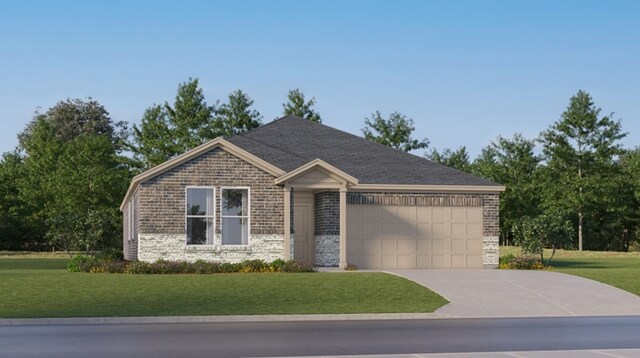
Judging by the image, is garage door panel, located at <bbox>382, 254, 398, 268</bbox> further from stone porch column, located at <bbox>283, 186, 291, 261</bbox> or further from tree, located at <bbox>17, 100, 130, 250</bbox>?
tree, located at <bbox>17, 100, 130, 250</bbox>

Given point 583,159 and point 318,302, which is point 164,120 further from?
point 318,302

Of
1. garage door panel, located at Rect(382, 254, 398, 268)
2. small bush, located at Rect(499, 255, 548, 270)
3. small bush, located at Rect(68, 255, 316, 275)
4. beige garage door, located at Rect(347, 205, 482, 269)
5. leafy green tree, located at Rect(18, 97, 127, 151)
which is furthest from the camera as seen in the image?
leafy green tree, located at Rect(18, 97, 127, 151)

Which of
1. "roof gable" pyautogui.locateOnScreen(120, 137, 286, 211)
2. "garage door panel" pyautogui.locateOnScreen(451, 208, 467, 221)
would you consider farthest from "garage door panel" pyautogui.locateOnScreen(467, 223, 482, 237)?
"roof gable" pyautogui.locateOnScreen(120, 137, 286, 211)

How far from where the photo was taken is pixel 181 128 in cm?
6281

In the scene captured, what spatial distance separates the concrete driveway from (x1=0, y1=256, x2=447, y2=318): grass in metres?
0.82

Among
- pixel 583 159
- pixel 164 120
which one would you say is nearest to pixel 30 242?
pixel 164 120

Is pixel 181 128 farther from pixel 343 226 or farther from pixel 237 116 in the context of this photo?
pixel 343 226

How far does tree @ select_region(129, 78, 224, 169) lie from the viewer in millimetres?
62562

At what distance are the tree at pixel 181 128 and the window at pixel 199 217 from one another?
89.9ft

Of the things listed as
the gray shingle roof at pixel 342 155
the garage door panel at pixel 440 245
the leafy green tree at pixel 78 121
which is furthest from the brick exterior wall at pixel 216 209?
the leafy green tree at pixel 78 121

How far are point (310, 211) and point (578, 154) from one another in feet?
119

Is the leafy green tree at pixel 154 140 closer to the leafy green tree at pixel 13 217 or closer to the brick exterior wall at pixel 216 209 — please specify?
the leafy green tree at pixel 13 217

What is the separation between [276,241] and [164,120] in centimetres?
3296

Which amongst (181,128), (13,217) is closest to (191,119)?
(181,128)
